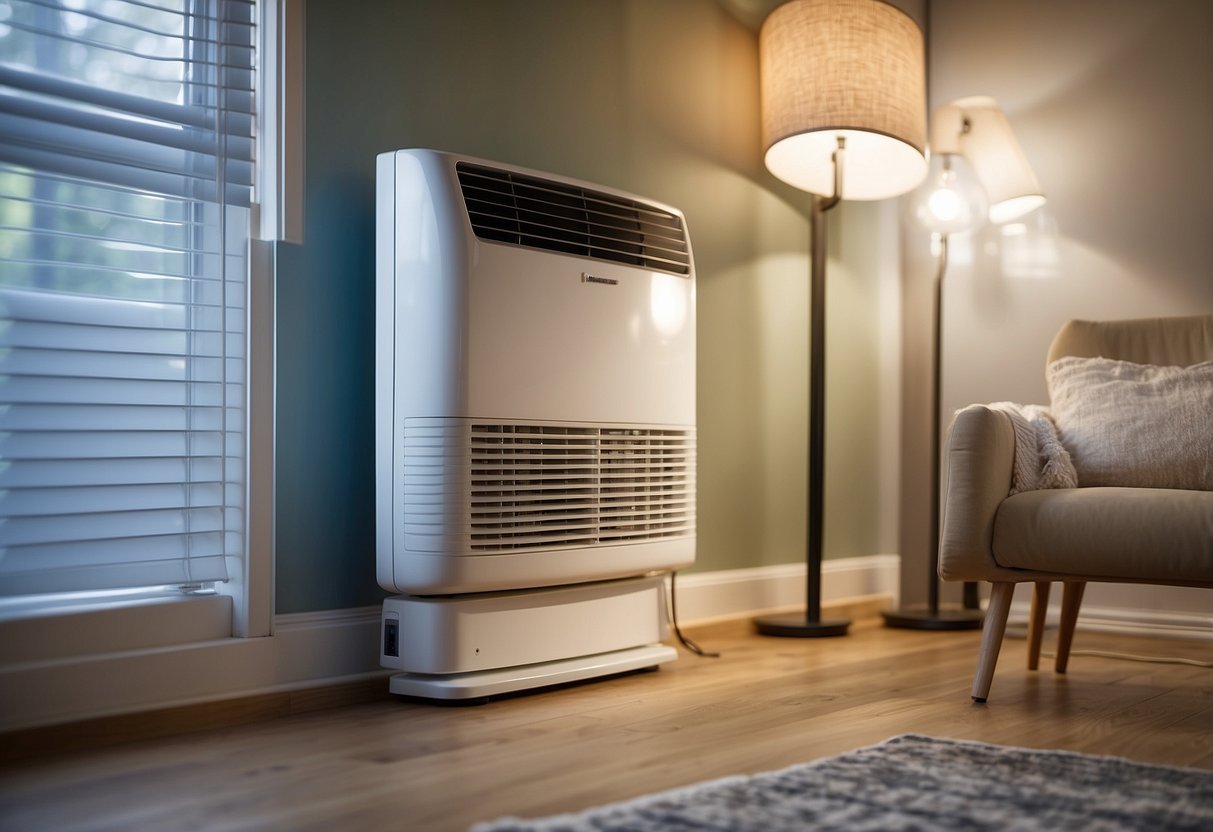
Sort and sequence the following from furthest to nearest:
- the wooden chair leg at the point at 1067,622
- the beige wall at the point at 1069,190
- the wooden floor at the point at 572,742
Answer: the beige wall at the point at 1069,190 < the wooden chair leg at the point at 1067,622 < the wooden floor at the point at 572,742

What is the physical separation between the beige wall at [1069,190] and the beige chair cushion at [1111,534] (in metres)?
1.32

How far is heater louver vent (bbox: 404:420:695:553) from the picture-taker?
1862 mm

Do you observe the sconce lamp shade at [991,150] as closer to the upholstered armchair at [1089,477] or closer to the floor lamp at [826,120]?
the floor lamp at [826,120]

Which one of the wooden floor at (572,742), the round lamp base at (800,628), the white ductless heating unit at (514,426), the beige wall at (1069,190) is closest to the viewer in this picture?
the wooden floor at (572,742)

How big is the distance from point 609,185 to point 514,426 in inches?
34.0

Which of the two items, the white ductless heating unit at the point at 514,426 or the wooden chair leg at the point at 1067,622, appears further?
the wooden chair leg at the point at 1067,622

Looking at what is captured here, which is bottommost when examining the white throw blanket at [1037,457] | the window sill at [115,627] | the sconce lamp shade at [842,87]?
the window sill at [115,627]

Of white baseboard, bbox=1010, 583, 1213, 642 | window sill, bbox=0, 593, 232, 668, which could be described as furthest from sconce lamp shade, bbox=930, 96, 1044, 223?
window sill, bbox=0, 593, 232, 668

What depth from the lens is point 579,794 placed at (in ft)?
4.40

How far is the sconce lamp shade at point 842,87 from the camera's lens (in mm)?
2670

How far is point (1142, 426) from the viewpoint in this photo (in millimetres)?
2145

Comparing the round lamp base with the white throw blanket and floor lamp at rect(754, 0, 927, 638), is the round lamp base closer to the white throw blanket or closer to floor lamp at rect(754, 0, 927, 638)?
floor lamp at rect(754, 0, 927, 638)

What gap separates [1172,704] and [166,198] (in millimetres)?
1882

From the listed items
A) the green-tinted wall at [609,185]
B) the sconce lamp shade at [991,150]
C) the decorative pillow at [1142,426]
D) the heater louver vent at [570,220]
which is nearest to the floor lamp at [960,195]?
the sconce lamp shade at [991,150]
